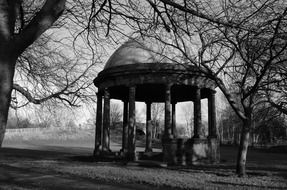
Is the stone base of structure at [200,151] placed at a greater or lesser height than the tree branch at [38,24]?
lesser

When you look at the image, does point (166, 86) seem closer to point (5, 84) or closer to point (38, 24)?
point (38, 24)

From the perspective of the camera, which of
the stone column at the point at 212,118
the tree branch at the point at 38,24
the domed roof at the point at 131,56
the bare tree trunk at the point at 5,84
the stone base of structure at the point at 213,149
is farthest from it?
the stone column at the point at 212,118

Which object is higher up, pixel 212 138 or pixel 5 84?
pixel 5 84

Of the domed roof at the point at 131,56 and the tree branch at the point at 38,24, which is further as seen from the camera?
the domed roof at the point at 131,56

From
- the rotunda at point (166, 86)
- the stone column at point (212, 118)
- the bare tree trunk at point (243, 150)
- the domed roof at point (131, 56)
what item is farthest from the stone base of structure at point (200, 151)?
the domed roof at point (131, 56)

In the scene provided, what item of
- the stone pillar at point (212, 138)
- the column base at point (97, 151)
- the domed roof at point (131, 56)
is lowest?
the column base at point (97, 151)

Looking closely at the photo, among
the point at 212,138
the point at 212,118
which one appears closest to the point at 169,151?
the point at 212,138

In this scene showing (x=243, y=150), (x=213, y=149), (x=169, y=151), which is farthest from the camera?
(x=213, y=149)

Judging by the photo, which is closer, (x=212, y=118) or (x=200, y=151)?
(x=200, y=151)

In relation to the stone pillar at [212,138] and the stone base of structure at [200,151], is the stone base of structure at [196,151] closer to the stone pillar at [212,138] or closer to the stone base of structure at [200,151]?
the stone base of structure at [200,151]

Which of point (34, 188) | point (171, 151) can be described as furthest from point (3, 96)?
point (171, 151)

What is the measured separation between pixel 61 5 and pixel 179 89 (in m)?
17.4

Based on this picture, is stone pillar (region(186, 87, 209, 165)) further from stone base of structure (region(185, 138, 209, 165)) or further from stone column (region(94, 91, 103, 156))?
stone column (region(94, 91, 103, 156))

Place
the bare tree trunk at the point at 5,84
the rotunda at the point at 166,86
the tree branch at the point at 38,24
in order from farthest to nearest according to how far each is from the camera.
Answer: the rotunda at the point at 166,86, the tree branch at the point at 38,24, the bare tree trunk at the point at 5,84
